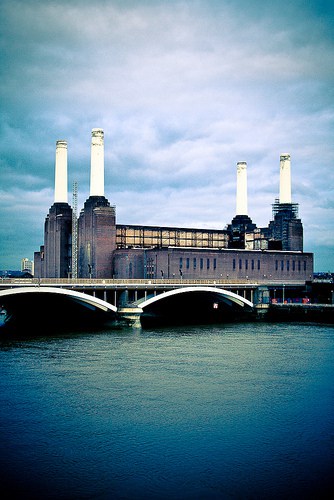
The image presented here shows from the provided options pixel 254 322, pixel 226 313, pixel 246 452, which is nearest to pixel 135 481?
pixel 246 452

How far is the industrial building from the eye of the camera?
9369 centimetres

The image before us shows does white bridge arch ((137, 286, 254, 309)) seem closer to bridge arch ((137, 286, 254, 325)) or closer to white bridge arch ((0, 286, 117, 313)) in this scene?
Result: bridge arch ((137, 286, 254, 325))

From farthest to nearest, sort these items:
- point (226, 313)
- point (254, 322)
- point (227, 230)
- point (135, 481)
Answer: point (227, 230) < point (226, 313) < point (254, 322) < point (135, 481)

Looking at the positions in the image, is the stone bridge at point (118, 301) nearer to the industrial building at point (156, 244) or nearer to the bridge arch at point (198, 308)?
the bridge arch at point (198, 308)

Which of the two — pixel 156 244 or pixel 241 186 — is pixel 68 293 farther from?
pixel 241 186

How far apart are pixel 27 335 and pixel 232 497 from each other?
4587 cm

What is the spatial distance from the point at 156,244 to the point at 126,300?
123 feet

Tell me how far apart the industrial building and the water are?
151 feet

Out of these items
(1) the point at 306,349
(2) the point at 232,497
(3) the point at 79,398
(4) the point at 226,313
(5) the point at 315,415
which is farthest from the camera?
(4) the point at 226,313

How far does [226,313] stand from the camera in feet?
295

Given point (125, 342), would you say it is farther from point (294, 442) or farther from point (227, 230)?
point (227, 230)

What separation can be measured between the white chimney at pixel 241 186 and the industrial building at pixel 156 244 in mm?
184

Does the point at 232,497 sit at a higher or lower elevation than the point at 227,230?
lower

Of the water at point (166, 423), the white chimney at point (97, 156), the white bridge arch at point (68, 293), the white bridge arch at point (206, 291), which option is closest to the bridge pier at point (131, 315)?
the white bridge arch at point (206, 291)
